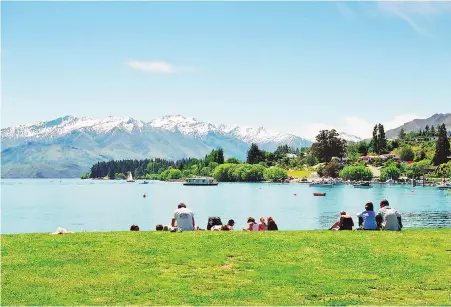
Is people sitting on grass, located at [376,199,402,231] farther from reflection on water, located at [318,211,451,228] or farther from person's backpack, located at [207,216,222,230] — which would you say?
reflection on water, located at [318,211,451,228]

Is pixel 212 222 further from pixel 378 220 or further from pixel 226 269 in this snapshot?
pixel 226 269

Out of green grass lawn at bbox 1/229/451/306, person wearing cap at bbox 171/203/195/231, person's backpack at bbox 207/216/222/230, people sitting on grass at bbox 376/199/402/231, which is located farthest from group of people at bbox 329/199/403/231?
person wearing cap at bbox 171/203/195/231

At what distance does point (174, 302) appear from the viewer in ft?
46.3

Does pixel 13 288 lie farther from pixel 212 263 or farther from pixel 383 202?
pixel 383 202

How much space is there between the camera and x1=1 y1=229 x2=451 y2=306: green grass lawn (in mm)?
14633

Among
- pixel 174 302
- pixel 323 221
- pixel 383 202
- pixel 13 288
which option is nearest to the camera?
pixel 174 302

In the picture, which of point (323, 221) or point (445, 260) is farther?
point (323, 221)

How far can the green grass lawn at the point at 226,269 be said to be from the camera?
1463cm

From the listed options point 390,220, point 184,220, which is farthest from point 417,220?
point 184,220

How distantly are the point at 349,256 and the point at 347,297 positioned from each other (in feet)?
16.2

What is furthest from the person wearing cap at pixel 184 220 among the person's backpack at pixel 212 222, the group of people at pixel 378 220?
the group of people at pixel 378 220

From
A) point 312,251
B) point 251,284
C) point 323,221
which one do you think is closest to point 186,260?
point 251,284

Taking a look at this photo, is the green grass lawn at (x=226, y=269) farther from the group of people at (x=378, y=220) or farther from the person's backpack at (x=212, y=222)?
the person's backpack at (x=212, y=222)

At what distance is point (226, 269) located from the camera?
57.8 ft
